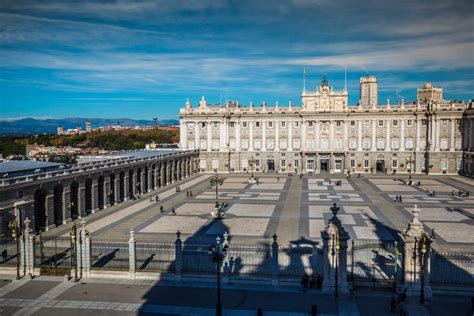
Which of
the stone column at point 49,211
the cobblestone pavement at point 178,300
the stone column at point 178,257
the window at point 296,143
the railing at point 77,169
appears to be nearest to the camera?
the cobblestone pavement at point 178,300

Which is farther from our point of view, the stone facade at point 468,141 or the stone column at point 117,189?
the stone facade at point 468,141

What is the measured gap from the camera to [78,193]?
4616cm

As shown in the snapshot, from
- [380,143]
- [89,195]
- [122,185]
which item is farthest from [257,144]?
[89,195]

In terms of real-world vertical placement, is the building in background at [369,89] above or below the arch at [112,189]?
above

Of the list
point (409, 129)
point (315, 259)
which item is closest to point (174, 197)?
point (315, 259)

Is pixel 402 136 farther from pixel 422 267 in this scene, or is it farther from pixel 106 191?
pixel 422 267

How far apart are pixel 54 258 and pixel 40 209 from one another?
11.7 m

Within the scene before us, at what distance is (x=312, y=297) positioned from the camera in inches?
913

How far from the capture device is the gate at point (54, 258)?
26.9m

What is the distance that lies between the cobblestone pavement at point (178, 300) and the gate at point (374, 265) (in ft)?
3.06

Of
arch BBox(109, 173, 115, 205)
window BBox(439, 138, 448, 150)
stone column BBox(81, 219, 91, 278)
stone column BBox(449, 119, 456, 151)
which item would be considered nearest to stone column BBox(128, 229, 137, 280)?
stone column BBox(81, 219, 91, 278)

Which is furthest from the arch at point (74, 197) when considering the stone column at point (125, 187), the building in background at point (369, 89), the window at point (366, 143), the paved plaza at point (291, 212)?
the building in background at point (369, 89)

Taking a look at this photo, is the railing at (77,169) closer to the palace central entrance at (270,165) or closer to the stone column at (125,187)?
the stone column at (125,187)

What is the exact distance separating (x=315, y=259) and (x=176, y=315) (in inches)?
428
